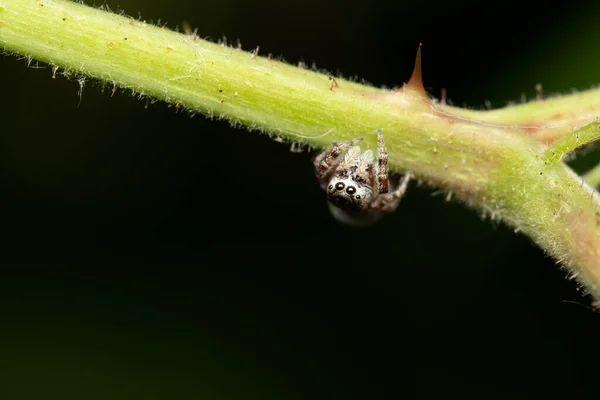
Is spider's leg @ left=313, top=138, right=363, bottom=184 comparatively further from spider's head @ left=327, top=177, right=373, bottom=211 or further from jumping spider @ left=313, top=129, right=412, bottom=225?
spider's head @ left=327, top=177, right=373, bottom=211

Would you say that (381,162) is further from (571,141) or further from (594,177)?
(594,177)

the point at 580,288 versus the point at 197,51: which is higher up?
the point at 197,51

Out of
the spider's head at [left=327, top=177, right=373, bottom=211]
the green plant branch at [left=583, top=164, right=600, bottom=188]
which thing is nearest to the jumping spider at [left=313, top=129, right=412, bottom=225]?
the spider's head at [left=327, top=177, right=373, bottom=211]

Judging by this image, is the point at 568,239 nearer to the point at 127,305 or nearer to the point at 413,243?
the point at 413,243

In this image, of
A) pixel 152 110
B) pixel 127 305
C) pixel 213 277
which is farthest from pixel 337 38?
pixel 127 305

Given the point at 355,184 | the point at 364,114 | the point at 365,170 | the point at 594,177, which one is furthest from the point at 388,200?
the point at 594,177

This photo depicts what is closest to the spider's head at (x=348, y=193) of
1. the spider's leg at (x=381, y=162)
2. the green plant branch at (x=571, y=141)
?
the spider's leg at (x=381, y=162)
